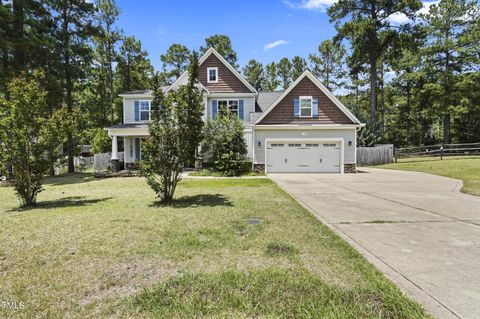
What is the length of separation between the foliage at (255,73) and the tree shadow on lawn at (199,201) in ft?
129

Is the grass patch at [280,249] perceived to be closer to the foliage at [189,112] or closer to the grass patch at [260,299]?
the grass patch at [260,299]

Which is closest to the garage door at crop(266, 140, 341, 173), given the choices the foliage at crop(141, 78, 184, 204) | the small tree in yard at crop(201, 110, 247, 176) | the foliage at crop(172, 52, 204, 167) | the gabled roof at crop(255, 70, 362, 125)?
the gabled roof at crop(255, 70, 362, 125)

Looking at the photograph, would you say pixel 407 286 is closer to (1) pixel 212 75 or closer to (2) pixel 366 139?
(1) pixel 212 75

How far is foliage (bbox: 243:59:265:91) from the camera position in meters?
46.2

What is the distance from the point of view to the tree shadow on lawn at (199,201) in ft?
26.3

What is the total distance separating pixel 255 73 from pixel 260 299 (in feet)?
153

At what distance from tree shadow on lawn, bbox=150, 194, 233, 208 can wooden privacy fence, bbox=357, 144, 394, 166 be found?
1853 centimetres

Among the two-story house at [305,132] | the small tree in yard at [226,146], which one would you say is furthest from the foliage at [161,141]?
the two-story house at [305,132]

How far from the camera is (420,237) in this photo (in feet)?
16.1

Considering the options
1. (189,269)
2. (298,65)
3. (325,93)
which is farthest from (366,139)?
(298,65)

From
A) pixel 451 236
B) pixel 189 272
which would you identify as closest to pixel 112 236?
pixel 189 272

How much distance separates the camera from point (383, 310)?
8.89ft

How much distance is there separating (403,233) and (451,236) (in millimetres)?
815

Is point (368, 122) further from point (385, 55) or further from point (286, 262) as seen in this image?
point (286, 262)
